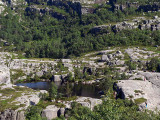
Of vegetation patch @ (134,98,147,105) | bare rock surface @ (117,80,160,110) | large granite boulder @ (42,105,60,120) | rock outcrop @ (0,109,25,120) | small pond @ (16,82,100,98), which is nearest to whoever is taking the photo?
rock outcrop @ (0,109,25,120)

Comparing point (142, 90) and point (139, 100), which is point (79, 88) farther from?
point (139, 100)

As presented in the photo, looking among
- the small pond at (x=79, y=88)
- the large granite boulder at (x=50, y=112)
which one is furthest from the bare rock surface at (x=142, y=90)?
the large granite boulder at (x=50, y=112)

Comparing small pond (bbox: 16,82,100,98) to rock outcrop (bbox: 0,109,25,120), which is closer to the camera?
rock outcrop (bbox: 0,109,25,120)

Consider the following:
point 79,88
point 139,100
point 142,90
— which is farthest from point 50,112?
point 79,88

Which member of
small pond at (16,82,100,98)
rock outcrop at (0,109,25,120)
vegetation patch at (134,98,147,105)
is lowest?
small pond at (16,82,100,98)

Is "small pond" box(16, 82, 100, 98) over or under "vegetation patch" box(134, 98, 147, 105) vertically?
under

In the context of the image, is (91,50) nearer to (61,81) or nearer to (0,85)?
(61,81)

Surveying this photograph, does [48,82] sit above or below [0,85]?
below

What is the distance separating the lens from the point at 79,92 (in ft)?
346

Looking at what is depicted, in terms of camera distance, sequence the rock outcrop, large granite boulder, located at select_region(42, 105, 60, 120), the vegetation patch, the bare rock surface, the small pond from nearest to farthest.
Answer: the rock outcrop < large granite boulder, located at select_region(42, 105, 60, 120) < the vegetation patch < the bare rock surface < the small pond

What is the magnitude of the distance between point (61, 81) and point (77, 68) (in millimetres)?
17194

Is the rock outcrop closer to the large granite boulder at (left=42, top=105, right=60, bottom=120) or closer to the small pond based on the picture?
the large granite boulder at (left=42, top=105, right=60, bottom=120)

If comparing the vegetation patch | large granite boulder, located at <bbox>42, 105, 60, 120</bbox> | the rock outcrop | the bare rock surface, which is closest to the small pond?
the bare rock surface

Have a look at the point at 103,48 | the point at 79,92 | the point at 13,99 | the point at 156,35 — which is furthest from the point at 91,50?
the point at 13,99
